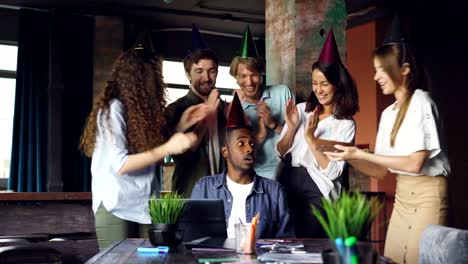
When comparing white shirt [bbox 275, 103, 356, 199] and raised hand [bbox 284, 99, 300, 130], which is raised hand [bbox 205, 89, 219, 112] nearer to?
raised hand [bbox 284, 99, 300, 130]

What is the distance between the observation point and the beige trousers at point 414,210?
9.80 feet

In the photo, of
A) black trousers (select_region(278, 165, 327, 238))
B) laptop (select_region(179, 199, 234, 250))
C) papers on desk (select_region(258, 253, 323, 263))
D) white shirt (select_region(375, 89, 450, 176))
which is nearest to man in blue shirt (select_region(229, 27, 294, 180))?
black trousers (select_region(278, 165, 327, 238))

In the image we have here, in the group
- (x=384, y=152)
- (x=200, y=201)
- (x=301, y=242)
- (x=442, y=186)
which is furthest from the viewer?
(x=384, y=152)

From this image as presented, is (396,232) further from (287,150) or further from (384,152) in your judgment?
(287,150)

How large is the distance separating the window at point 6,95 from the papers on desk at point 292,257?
19.9 feet

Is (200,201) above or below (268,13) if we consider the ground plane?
below

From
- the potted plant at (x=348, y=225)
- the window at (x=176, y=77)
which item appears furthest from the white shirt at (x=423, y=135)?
the window at (x=176, y=77)

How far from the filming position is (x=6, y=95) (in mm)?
7395

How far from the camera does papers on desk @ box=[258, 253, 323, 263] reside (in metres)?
1.74

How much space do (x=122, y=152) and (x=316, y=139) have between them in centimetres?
109

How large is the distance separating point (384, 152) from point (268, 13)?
4.53 ft

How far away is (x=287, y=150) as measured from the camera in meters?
3.50

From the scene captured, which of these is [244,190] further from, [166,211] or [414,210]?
[166,211]

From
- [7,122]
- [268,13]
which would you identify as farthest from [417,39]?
[7,122]
